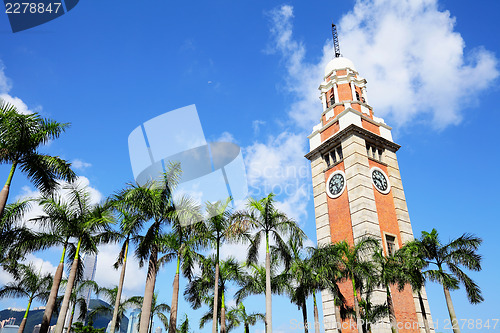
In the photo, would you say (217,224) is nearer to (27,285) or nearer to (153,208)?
(153,208)

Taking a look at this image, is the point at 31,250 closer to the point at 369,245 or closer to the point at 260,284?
the point at 260,284

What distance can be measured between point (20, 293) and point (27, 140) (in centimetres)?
1694

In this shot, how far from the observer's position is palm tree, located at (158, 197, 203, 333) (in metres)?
19.8

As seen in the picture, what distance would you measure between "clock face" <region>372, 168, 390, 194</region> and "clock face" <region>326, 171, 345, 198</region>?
3013mm

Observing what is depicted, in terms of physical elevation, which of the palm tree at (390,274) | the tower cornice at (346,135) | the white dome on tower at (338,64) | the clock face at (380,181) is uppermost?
the white dome on tower at (338,64)

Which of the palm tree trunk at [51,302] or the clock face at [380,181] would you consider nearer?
the palm tree trunk at [51,302]

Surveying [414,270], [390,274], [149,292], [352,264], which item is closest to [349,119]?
[352,264]

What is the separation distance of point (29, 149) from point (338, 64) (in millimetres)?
37900

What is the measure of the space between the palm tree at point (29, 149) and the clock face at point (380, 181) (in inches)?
1089

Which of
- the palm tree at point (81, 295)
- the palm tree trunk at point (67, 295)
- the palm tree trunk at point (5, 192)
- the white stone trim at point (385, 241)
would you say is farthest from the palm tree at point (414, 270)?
the palm tree at point (81, 295)

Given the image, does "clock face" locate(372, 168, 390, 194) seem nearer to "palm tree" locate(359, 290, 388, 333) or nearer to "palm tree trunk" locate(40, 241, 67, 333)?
"palm tree" locate(359, 290, 388, 333)

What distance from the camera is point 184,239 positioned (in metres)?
20.8

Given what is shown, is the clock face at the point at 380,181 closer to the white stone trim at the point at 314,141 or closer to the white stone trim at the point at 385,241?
the white stone trim at the point at 385,241

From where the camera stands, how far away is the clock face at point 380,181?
35.9 m
